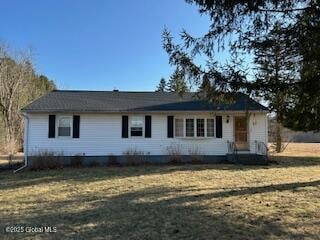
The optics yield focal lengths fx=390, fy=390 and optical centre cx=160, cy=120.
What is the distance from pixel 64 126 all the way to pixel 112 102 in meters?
3.11

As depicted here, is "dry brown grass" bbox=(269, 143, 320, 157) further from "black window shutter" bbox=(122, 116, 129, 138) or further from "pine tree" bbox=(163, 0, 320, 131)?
"pine tree" bbox=(163, 0, 320, 131)

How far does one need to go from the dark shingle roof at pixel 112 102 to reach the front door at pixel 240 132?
163 cm

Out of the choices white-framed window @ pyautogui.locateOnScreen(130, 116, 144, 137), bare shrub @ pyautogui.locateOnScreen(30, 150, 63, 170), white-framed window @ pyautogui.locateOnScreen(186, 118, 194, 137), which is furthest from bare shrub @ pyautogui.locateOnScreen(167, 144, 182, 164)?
bare shrub @ pyautogui.locateOnScreen(30, 150, 63, 170)

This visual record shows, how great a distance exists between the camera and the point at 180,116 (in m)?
21.2

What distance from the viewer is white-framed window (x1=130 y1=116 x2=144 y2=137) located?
21.0 metres

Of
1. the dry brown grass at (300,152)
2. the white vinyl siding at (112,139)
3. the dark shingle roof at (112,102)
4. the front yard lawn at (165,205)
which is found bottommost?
the front yard lawn at (165,205)

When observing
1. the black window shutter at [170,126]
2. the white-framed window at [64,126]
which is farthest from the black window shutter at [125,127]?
the white-framed window at [64,126]

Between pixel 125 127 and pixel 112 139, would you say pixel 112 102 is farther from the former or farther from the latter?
pixel 112 139

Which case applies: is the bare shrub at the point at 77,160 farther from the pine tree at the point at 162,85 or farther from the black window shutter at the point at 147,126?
the pine tree at the point at 162,85

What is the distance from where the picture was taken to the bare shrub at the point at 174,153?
20.1 m

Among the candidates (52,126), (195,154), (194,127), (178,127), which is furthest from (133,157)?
(52,126)

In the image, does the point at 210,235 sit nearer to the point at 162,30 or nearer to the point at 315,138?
the point at 162,30

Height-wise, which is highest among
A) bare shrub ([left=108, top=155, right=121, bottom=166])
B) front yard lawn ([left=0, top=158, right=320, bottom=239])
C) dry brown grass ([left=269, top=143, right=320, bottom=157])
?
dry brown grass ([left=269, top=143, right=320, bottom=157])

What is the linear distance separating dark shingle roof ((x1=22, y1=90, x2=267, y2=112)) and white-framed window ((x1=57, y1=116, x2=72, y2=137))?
0.61 meters
